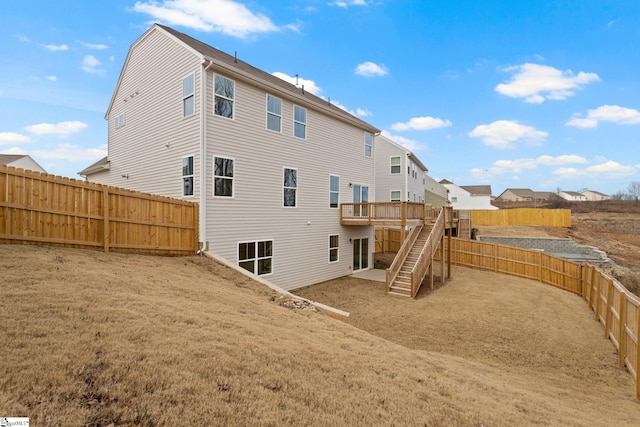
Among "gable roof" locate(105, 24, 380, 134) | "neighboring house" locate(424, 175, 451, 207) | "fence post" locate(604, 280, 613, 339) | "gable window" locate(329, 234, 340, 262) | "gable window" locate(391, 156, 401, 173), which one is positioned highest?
"gable roof" locate(105, 24, 380, 134)

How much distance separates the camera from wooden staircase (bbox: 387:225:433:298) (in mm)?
Answer: 12156

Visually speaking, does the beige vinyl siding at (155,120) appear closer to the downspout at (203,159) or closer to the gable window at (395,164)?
the downspout at (203,159)

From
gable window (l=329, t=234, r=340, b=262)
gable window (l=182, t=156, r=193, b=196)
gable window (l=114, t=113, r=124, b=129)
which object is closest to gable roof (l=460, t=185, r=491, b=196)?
gable window (l=329, t=234, r=340, b=262)

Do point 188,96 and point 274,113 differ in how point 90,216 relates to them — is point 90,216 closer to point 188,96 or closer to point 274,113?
point 188,96

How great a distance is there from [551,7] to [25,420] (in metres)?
23.6

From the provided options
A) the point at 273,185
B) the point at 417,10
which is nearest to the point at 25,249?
the point at 273,185

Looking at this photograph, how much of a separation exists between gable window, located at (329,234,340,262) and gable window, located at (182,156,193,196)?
726 centimetres

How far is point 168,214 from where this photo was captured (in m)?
8.77

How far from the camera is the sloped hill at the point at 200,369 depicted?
7.48 feet

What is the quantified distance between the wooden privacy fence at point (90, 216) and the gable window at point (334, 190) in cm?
716

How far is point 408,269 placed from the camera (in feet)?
42.5

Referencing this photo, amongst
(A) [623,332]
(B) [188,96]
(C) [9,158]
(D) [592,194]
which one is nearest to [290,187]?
(B) [188,96]

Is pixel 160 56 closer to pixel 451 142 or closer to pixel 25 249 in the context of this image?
pixel 25 249

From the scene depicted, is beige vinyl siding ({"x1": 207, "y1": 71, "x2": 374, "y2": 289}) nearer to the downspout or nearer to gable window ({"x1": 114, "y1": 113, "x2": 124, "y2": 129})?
the downspout
